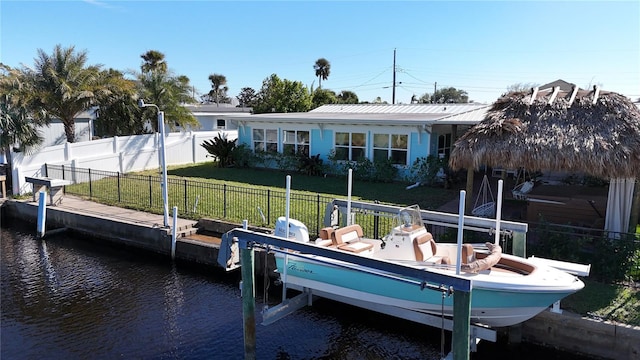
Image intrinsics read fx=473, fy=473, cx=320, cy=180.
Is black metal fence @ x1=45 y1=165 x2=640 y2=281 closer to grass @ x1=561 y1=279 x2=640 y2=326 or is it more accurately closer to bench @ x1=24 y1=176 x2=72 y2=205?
grass @ x1=561 y1=279 x2=640 y2=326

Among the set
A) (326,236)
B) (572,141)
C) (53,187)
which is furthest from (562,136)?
(53,187)

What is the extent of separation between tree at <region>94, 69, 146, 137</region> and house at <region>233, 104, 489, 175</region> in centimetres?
638

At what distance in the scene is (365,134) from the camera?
20453mm

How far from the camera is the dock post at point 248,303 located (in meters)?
7.56

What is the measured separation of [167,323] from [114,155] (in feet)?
49.2

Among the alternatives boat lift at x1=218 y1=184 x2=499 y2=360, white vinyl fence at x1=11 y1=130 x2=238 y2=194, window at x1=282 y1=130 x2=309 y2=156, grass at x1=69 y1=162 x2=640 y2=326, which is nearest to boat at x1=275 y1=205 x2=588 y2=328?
boat lift at x1=218 y1=184 x2=499 y2=360

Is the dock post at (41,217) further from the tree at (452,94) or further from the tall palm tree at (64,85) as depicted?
the tree at (452,94)

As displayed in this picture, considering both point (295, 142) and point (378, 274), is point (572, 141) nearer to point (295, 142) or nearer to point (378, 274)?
point (378, 274)

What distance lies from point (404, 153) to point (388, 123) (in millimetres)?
1486

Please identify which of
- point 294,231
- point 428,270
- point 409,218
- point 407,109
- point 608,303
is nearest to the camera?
point 428,270

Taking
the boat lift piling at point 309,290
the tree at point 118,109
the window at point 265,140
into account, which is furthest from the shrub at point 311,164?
the boat lift piling at point 309,290

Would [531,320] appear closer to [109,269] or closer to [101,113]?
[109,269]

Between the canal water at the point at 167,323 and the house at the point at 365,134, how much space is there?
1053 cm

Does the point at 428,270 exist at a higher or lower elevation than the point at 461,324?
higher
